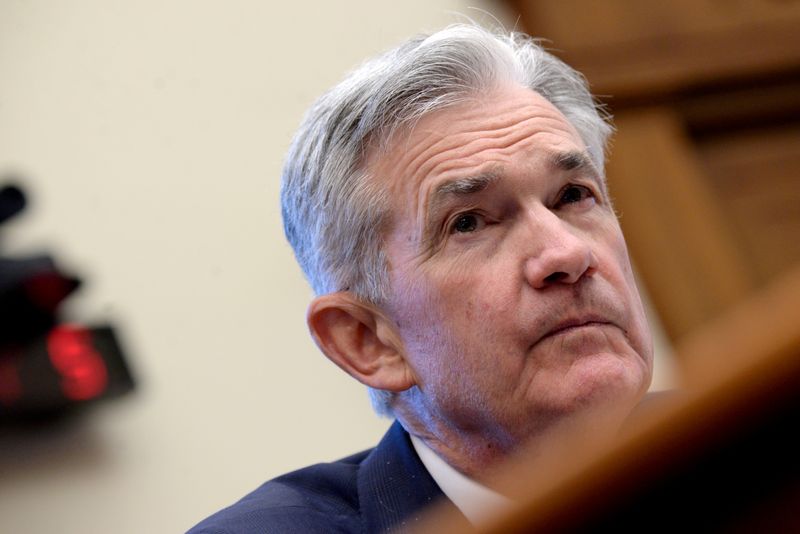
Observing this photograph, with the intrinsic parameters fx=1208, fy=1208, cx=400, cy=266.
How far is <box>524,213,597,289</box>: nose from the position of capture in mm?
1496

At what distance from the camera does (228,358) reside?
106 inches

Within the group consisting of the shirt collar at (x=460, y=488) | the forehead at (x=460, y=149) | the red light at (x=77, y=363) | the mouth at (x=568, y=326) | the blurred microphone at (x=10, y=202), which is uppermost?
the blurred microphone at (x=10, y=202)

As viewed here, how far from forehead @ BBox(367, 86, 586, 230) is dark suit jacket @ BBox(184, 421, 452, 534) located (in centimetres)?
33

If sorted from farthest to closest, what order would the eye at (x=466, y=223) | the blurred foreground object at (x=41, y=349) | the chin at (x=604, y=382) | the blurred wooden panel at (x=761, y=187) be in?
1. the blurred wooden panel at (x=761, y=187)
2. the blurred foreground object at (x=41, y=349)
3. the eye at (x=466, y=223)
4. the chin at (x=604, y=382)

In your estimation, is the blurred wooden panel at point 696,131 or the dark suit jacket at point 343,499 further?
the blurred wooden panel at point 696,131

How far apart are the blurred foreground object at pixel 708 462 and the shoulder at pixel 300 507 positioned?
99 cm

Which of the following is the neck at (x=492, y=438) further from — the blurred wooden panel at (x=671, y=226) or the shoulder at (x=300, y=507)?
the blurred wooden panel at (x=671, y=226)

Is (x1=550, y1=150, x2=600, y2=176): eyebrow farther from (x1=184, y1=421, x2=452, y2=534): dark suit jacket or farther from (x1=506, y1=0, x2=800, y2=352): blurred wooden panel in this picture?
(x1=506, y1=0, x2=800, y2=352): blurred wooden panel

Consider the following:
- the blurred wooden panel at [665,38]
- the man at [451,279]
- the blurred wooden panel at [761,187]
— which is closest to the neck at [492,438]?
the man at [451,279]

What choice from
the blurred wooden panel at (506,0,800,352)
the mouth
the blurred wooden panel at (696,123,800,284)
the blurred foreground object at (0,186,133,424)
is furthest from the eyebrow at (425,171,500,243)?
the blurred wooden panel at (696,123,800,284)

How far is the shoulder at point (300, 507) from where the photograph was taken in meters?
1.48

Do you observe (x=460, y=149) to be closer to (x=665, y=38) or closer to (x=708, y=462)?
(x=708, y=462)

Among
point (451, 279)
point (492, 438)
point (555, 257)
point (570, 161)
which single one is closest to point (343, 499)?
→ point (492, 438)

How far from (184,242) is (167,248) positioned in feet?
0.16
